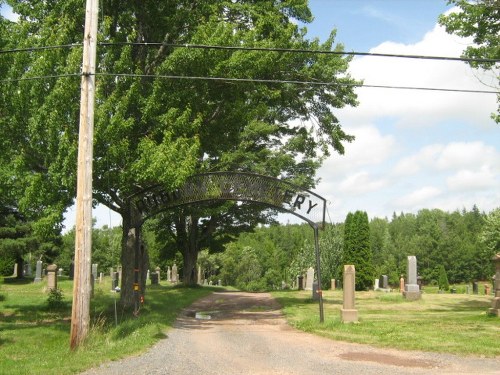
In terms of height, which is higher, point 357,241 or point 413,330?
point 357,241

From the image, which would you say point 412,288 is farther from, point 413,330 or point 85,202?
point 85,202

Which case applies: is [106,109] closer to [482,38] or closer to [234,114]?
[234,114]

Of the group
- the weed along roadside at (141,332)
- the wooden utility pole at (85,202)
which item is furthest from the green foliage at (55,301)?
the wooden utility pole at (85,202)

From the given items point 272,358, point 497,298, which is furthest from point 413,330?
point 272,358

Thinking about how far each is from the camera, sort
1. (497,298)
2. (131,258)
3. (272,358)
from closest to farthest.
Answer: (272,358) < (497,298) < (131,258)

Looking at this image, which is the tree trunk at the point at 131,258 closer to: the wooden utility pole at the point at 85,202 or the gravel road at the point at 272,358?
the gravel road at the point at 272,358

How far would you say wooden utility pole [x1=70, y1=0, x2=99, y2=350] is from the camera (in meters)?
11.2

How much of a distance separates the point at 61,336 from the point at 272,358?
5884 mm

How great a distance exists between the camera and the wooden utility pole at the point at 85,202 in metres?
11.2

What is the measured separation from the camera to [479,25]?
19.8 m

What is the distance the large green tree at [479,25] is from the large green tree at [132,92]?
5.66 meters

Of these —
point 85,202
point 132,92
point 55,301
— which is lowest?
point 55,301

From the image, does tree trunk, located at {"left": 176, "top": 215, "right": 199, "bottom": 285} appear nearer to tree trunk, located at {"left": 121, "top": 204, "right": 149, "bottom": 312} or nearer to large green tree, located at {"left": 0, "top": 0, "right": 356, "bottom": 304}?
large green tree, located at {"left": 0, "top": 0, "right": 356, "bottom": 304}

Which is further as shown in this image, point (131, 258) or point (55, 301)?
point (55, 301)
